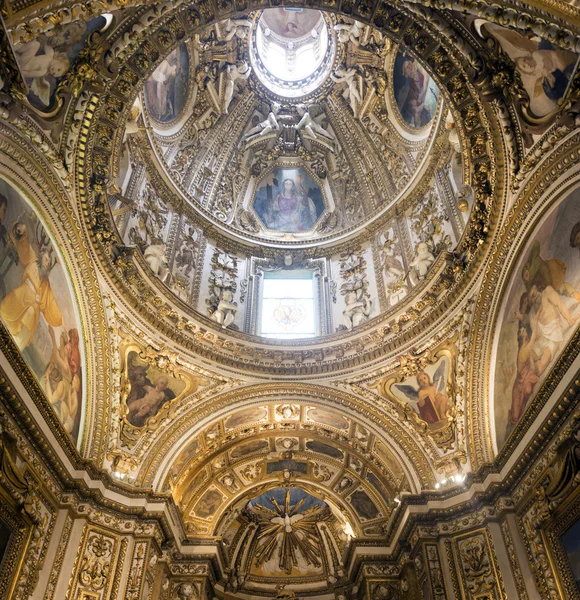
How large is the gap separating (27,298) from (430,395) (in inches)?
393

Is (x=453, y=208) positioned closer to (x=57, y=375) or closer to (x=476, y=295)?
(x=476, y=295)

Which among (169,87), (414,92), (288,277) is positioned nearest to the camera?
(414,92)

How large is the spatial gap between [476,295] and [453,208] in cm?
270

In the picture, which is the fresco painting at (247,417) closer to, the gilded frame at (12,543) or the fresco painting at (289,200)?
the gilded frame at (12,543)

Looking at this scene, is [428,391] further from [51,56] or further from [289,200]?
[51,56]

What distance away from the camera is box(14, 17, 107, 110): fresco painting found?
32.8ft

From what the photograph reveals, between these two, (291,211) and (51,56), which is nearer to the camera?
(51,56)

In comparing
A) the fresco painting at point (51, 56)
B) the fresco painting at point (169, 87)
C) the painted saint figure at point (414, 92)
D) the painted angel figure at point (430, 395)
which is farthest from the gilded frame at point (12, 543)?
the painted saint figure at point (414, 92)

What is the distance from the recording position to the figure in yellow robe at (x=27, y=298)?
1054 centimetres

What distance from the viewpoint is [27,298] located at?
36.6 feet

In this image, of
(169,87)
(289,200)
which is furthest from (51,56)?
(289,200)

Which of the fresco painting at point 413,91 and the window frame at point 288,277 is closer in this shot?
the fresco painting at point 413,91

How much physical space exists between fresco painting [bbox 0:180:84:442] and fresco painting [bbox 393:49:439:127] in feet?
36.9

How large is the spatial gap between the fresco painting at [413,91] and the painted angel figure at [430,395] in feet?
25.0
